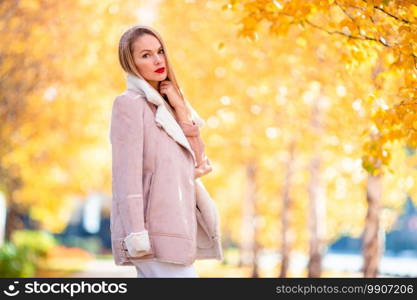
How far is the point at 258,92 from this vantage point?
44.5 feet

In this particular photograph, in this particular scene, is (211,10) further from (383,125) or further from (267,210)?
(267,210)

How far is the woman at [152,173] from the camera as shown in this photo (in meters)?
3.87

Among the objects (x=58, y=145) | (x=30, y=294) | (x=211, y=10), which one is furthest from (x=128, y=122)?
(x=58, y=145)

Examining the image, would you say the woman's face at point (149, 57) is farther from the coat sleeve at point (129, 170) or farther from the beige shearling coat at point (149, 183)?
the coat sleeve at point (129, 170)

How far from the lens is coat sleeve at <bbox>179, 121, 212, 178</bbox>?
419 cm

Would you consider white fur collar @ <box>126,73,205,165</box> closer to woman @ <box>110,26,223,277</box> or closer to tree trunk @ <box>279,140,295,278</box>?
woman @ <box>110,26,223,277</box>

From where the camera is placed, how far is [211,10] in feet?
43.8

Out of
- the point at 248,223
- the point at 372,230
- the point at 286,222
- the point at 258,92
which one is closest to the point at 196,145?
the point at 372,230

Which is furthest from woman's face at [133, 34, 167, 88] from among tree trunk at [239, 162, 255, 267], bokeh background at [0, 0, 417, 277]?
tree trunk at [239, 162, 255, 267]

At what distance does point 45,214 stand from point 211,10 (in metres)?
19.1

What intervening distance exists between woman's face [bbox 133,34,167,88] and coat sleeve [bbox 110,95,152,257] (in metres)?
0.19

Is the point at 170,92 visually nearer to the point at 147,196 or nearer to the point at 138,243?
the point at 147,196

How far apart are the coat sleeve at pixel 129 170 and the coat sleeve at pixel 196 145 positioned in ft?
0.98

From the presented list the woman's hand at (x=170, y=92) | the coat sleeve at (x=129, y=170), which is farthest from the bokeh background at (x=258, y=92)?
the coat sleeve at (x=129, y=170)
